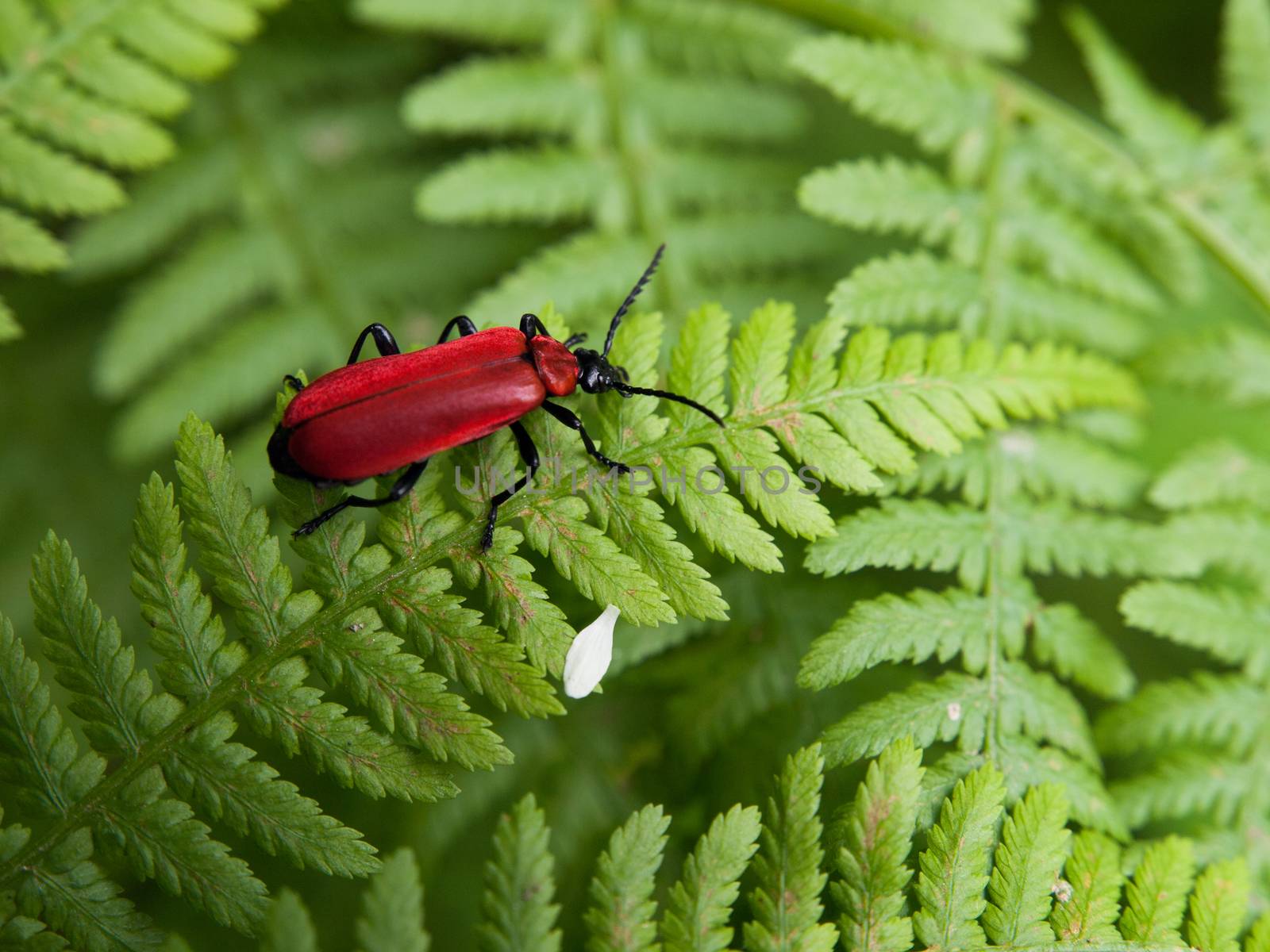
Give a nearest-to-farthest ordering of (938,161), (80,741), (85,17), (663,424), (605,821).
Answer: (663,424) → (85,17) → (605,821) → (80,741) → (938,161)

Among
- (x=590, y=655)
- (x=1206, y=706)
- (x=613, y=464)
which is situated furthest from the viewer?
(x=1206, y=706)

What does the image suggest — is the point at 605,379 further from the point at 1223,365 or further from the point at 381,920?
the point at 1223,365

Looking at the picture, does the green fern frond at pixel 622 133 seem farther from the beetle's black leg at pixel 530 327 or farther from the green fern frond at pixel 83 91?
the green fern frond at pixel 83 91

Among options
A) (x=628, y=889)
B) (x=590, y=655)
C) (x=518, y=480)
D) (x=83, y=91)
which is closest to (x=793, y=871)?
(x=628, y=889)

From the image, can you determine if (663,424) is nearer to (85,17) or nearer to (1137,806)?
(1137,806)

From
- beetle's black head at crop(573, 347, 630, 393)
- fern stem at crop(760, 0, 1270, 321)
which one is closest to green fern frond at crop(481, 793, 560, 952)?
beetle's black head at crop(573, 347, 630, 393)

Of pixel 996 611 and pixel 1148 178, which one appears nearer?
pixel 996 611

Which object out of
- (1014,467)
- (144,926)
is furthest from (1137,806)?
(144,926)

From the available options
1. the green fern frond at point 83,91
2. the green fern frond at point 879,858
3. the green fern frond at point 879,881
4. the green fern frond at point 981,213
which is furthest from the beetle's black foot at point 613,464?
the green fern frond at point 83,91
